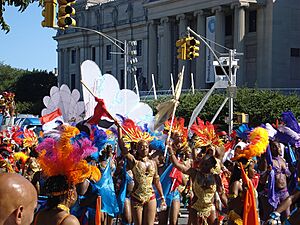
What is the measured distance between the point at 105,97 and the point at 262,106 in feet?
106

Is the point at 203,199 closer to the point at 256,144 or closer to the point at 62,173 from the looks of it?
the point at 256,144

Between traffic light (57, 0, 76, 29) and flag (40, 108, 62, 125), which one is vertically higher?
traffic light (57, 0, 76, 29)

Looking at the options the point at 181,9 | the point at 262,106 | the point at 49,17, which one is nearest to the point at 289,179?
the point at 49,17

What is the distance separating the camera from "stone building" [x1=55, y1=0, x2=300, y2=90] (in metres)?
63.4

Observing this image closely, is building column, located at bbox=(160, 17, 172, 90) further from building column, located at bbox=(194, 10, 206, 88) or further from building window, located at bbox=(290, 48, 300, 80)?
building window, located at bbox=(290, 48, 300, 80)

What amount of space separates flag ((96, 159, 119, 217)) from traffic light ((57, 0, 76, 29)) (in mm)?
5401

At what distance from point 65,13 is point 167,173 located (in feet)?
14.6

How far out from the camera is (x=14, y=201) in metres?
3.26

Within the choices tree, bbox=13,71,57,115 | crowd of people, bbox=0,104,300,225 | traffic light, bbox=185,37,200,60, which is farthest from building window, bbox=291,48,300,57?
crowd of people, bbox=0,104,300,225

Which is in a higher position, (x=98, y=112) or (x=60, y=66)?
(x=60, y=66)

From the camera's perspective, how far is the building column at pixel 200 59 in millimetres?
67562

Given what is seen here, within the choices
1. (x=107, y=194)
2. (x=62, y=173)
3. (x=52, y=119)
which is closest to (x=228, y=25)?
(x=52, y=119)

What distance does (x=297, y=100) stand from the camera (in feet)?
141

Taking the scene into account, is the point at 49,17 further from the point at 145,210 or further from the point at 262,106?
the point at 262,106
